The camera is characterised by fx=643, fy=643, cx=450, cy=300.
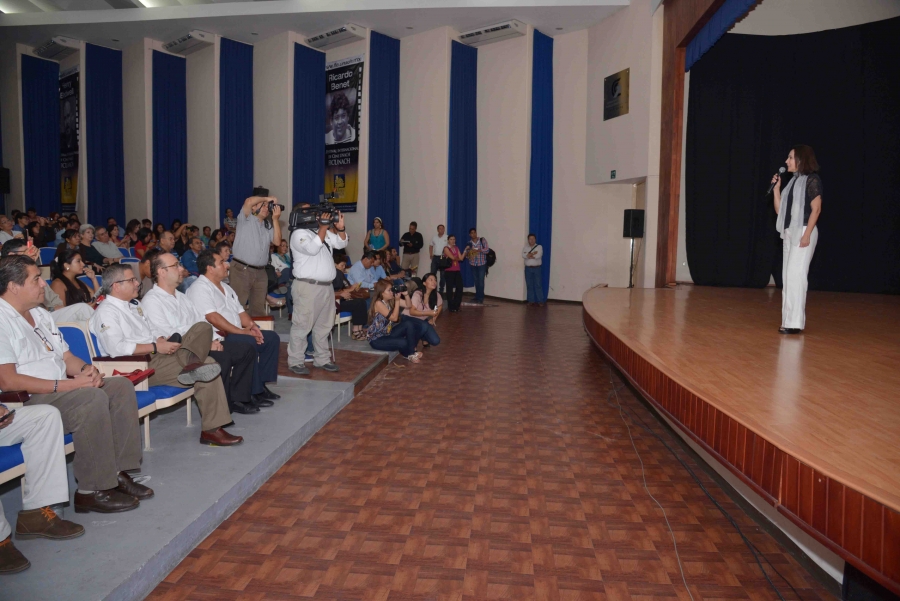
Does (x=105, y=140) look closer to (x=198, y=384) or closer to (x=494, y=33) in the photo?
(x=494, y=33)

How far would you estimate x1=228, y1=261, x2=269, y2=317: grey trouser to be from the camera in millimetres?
4906

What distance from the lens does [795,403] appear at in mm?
2508

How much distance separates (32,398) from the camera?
2344 mm

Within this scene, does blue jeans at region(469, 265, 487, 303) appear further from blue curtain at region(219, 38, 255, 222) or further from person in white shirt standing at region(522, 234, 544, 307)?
blue curtain at region(219, 38, 255, 222)

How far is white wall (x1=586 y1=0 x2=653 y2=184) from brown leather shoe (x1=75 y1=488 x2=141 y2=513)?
25.9 ft

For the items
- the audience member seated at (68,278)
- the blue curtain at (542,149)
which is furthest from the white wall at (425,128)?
the audience member seated at (68,278)

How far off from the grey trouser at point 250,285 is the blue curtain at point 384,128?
251 inches

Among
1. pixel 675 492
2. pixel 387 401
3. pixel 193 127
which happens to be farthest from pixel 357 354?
pixel 193 127

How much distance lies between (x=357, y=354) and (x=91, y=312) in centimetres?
259

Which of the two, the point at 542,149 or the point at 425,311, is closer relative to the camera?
the point at 425,311

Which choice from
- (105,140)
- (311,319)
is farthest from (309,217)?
(105,140)

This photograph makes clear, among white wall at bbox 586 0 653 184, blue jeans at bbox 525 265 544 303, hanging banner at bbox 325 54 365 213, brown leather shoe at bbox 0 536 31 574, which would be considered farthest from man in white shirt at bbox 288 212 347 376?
hanging banner at bbox 325 54 365 213

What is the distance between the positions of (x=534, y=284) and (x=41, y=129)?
35.6ft

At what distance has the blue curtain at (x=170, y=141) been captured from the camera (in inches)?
500
